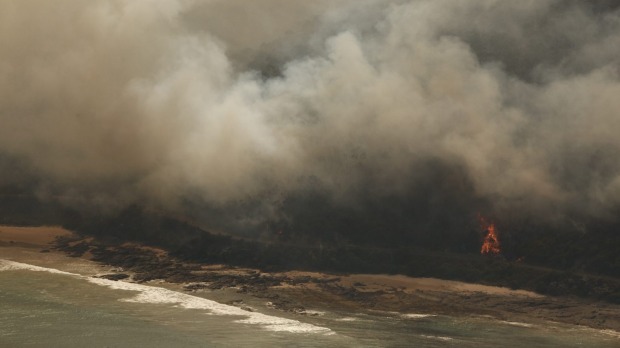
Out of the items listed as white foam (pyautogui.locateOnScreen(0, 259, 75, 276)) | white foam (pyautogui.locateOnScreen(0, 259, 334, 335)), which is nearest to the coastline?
white foam (pyautogui.locateOnScreen(0, 259, 334, 335))

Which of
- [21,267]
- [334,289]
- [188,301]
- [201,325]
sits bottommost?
[201,325]

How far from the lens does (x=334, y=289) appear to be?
115 feet

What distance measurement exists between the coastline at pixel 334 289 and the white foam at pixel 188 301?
1.07 m

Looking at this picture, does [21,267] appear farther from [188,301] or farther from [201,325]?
[201,325]

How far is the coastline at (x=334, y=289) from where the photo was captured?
105 feet

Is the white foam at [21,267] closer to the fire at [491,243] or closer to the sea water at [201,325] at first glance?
the sea water at [201,325]

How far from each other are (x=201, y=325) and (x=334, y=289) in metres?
9.56

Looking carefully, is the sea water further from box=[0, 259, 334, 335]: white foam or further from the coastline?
the coastline

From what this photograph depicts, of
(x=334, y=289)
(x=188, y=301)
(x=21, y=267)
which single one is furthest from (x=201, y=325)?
(x=21, y=267)

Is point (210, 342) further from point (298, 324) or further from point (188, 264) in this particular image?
point (188, 264)

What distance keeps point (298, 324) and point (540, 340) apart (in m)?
9.38

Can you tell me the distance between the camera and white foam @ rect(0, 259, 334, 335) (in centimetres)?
2733

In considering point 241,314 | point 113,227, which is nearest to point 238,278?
point 241,314

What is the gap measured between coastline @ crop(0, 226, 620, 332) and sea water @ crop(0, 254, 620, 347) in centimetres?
113
